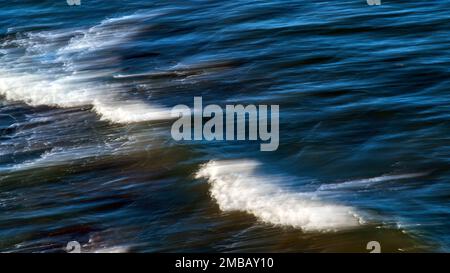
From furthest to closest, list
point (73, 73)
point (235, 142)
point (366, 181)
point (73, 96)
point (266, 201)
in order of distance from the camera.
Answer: point (73, 73), point (73, 96), point (235, 142), point (366, 181), point (266, 201)

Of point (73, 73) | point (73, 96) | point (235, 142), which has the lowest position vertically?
point (235, 142)

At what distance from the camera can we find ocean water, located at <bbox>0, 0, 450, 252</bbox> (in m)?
11.2

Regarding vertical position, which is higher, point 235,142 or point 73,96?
point 73,96

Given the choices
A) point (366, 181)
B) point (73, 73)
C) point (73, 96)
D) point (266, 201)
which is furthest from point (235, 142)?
point (73, 73)

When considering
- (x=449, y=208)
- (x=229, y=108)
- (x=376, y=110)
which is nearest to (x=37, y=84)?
(x=229, y=108)

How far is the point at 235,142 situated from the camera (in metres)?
14.2

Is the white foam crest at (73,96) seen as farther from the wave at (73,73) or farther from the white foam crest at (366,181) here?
the white foam crest at (366,181)

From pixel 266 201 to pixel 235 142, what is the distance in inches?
97.3

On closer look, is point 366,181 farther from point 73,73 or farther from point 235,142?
point 73,73

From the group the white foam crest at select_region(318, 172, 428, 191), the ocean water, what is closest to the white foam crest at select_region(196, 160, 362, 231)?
the ocean water

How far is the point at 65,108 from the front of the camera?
664 inches

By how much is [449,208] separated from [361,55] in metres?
7.25

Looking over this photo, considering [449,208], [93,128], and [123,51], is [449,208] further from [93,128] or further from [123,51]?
[123,51]

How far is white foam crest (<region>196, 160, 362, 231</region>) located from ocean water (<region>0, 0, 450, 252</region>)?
28 millimetres
